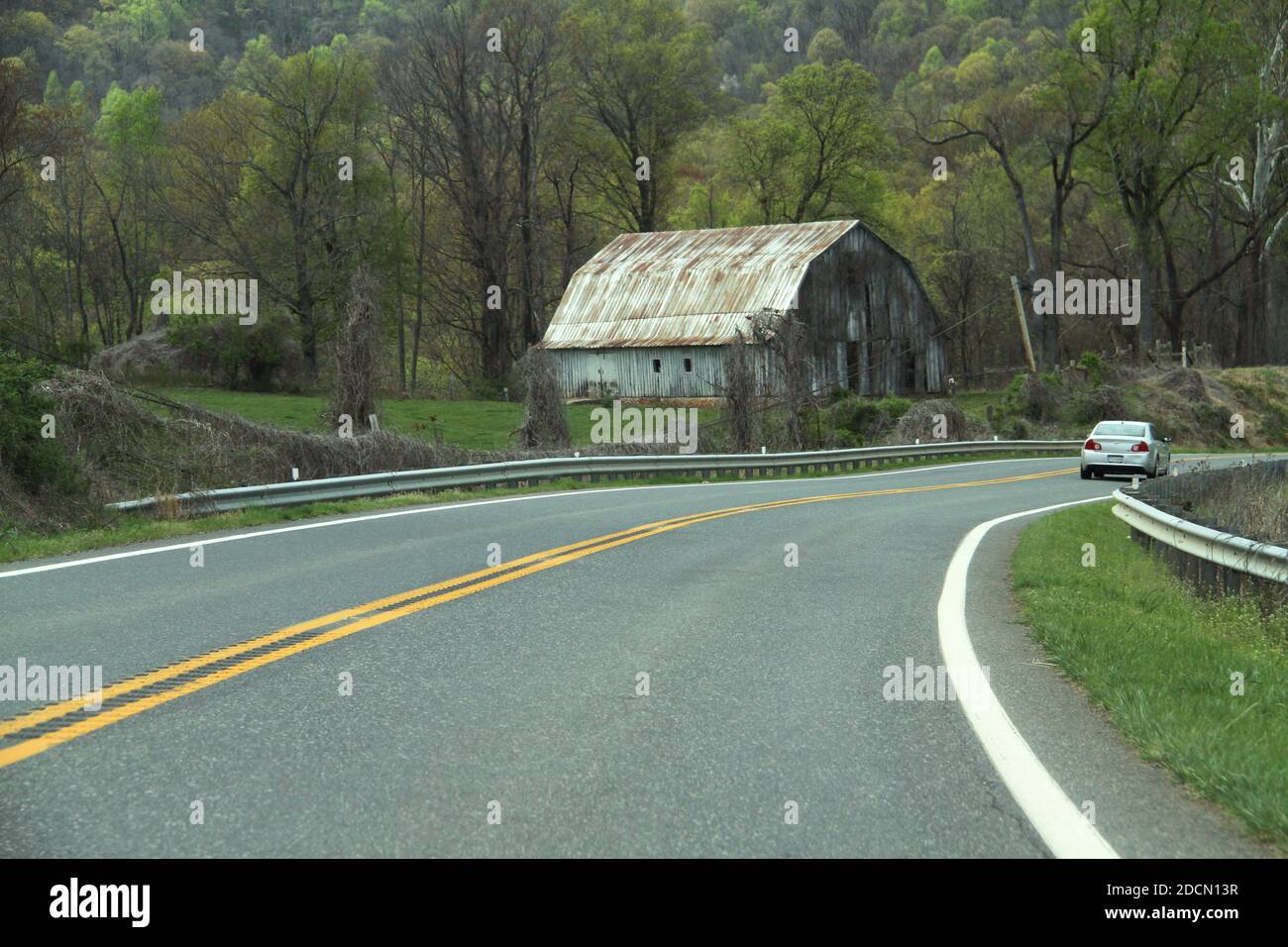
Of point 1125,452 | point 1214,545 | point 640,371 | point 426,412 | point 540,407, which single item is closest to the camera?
point 1214,545

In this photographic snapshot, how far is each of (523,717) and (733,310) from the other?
47.3m

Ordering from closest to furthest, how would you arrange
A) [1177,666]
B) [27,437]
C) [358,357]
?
[1177,666], [27,437], [358,357]

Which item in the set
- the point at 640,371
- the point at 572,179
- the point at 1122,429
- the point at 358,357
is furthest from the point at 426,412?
the point at 572,179

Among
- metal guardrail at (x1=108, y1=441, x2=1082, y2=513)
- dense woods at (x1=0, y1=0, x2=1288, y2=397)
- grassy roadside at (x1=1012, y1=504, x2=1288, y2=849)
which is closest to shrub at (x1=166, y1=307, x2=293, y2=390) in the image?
dense woods at (x1=0, y1=0, x2=1288, y2=397)

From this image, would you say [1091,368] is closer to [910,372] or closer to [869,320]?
[869,320]

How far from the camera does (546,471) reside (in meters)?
24.6

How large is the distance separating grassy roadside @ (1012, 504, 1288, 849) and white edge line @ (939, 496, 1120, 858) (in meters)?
0.54

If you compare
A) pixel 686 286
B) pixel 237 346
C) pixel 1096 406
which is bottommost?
pixel 1096 406

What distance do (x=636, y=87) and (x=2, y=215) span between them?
3492 centimetres

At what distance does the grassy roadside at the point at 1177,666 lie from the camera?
532cm

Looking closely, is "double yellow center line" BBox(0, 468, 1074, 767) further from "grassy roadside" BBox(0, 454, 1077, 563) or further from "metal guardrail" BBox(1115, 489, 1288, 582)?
"metal guardrail" BBox(1115, 489, 1288, 582)

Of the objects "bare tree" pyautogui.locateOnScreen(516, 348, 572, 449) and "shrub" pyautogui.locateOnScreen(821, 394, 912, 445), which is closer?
"bare tree" pyautogui.locateOnScreen(516, 348, 572, 449)

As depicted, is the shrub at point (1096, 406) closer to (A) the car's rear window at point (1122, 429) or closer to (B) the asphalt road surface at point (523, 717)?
(A) the car's rear window at point (1122, 429)

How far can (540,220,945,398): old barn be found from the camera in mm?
53219
